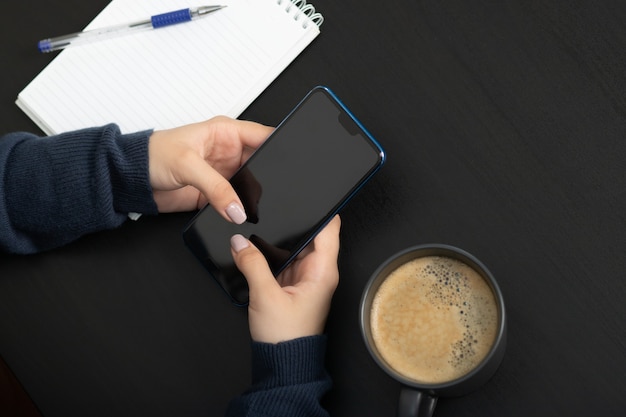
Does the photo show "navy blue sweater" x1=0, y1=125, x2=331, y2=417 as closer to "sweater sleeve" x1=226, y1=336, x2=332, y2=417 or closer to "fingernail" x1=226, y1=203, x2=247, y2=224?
"fingernail" x1=226, y1=203, x2=247, y2=224

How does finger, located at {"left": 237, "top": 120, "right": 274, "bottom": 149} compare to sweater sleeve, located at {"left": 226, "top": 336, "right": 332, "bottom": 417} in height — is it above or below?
above

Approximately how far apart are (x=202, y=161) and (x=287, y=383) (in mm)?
276

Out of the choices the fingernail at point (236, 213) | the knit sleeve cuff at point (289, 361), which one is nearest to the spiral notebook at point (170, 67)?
the fingernail at point (236, 213)

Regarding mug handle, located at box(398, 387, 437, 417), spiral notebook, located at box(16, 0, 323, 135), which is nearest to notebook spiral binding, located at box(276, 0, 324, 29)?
spiral notebook, located at box(16, 0, 323, 135)

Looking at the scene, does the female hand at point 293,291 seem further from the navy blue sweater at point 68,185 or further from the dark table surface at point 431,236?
the navy blue sweater at point 68,185

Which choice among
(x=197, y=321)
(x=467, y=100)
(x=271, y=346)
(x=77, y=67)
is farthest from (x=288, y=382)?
(x=77, y=67)

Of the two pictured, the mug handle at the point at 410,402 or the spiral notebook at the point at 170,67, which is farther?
the spiral notebook at the point at 170,67

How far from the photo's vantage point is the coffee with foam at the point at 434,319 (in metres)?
0.59

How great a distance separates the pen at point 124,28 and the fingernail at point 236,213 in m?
0.27

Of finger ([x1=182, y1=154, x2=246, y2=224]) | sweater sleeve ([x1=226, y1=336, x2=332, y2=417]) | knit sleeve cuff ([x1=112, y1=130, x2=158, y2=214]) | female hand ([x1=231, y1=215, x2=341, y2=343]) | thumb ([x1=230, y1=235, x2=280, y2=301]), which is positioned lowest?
sweater sleeve ([x1=226, y1=336, x2=332, y2=417])

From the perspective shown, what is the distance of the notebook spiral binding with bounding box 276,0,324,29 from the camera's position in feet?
2.50

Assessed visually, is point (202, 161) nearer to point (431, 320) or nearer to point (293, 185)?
point (293, 185)

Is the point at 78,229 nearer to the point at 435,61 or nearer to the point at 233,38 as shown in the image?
the point at 233,38

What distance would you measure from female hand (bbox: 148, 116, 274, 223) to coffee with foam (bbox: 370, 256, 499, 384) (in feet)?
0.67
